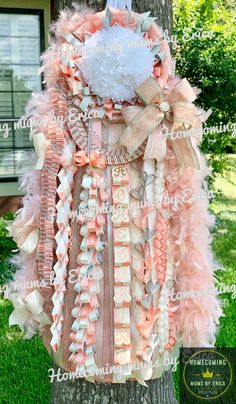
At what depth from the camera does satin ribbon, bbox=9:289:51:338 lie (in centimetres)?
175

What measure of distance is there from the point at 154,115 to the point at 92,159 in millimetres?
221

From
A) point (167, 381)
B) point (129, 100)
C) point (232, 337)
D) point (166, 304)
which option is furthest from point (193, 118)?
point (232, 337)

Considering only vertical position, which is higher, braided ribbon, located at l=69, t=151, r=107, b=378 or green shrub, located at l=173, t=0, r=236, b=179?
green shrub, located at l=173, t=0, r=236, b=179

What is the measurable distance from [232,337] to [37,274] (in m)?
1.77

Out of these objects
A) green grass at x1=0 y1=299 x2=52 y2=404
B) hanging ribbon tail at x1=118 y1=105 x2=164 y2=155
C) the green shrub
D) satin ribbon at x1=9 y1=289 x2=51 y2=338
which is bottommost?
green grass at x1=0 y1=299 x2=52 y2=404

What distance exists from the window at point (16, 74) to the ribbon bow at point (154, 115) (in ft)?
13.0

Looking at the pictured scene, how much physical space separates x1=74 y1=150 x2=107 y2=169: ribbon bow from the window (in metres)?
3.90

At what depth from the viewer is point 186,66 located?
16.6 ft

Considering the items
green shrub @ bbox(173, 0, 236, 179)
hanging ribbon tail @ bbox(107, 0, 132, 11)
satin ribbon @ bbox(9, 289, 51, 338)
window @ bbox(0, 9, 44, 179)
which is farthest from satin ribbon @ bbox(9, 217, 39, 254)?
window @ bbox(0, 9, 44, 179)

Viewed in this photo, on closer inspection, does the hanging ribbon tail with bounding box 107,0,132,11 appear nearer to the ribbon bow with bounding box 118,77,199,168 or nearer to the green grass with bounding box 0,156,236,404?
the ribbon bow with bounding box 118,77,199,168

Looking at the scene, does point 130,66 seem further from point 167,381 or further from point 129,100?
point 167,381

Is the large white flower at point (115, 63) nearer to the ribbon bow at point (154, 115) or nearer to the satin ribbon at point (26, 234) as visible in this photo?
the ribbon bow at point (154, 115)

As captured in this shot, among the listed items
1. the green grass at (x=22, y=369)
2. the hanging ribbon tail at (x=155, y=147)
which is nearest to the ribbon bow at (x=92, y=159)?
the hanging ribbon tail at (x=155, y=147)

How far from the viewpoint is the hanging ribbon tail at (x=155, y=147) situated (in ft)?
5.41
